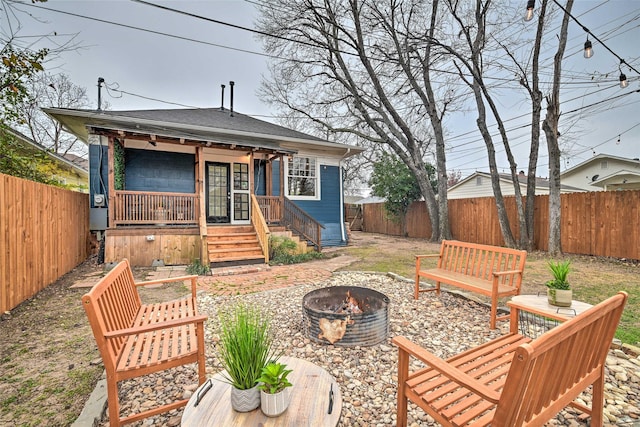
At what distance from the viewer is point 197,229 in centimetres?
799

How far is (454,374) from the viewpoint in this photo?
4.78 ft

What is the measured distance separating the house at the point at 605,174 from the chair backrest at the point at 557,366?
1900 centimetres

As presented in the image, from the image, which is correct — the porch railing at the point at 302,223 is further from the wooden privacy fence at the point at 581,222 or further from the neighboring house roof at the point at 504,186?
the neighboring house roof at the point at 504,186

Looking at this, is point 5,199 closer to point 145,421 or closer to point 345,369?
point 145,421

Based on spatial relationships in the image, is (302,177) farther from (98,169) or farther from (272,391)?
(272,391)

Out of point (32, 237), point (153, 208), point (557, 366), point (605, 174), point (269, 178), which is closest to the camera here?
point (557, 366)

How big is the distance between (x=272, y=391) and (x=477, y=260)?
3.91 metres

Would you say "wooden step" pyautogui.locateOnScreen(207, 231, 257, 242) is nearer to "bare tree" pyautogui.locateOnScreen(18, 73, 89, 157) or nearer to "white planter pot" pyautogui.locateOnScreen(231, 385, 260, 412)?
"white planter pot" pyautogui.locateOnScreen(231, 385, 260, 412)

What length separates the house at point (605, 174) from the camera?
15.4 meters

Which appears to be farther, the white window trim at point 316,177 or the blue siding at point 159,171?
the white window trim at point 316,177

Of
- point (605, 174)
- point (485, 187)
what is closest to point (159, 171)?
→ point (485, 187)

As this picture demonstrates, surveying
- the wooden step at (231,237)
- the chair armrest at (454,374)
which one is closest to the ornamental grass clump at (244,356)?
the chair armrest at (454,374)

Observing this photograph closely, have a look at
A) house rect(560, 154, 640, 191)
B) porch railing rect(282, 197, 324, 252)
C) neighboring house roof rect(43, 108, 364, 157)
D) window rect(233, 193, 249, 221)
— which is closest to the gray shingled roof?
neighboring house roof rect(43, 108, 364, 157)

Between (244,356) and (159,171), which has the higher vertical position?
(159,171)
